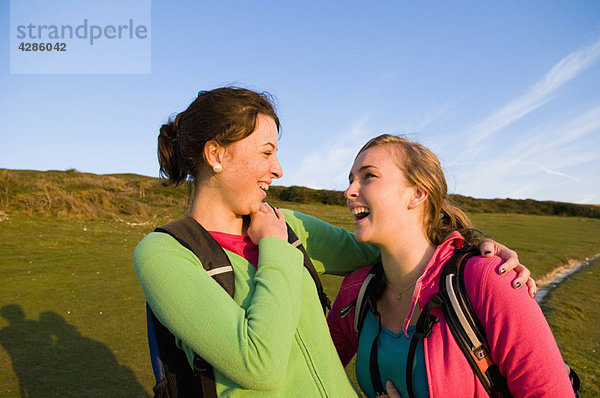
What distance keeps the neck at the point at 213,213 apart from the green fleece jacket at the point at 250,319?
0.24 metres

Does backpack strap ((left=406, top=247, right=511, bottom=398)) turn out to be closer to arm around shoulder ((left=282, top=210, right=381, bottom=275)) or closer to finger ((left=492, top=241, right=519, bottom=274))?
finger ((left=492, top=241, right=519, bottom=274))

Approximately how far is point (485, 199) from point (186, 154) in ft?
200

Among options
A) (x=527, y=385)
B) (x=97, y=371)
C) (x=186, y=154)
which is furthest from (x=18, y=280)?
(x=527, y=385)

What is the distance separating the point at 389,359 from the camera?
2.27m

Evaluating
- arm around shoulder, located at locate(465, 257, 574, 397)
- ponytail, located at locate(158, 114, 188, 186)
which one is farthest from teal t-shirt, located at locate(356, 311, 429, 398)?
ponytail, located at locate(158, 114, 188, 186)

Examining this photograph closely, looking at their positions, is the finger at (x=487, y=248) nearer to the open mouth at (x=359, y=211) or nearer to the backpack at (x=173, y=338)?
the open mouth at (x=359, y=211)

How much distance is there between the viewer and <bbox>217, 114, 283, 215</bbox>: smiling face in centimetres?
219

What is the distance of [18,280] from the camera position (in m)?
9.31

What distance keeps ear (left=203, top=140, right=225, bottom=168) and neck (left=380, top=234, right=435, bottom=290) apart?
3.69 feet

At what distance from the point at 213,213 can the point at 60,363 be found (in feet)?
16.4

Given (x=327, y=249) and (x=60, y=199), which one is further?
(x=60, y=199)

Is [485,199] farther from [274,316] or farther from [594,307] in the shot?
[274,316]

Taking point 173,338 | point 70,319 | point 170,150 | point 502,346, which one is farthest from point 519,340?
point 70,319

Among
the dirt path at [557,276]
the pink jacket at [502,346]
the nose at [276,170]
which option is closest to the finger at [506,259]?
the pink jacket at [502,346]
